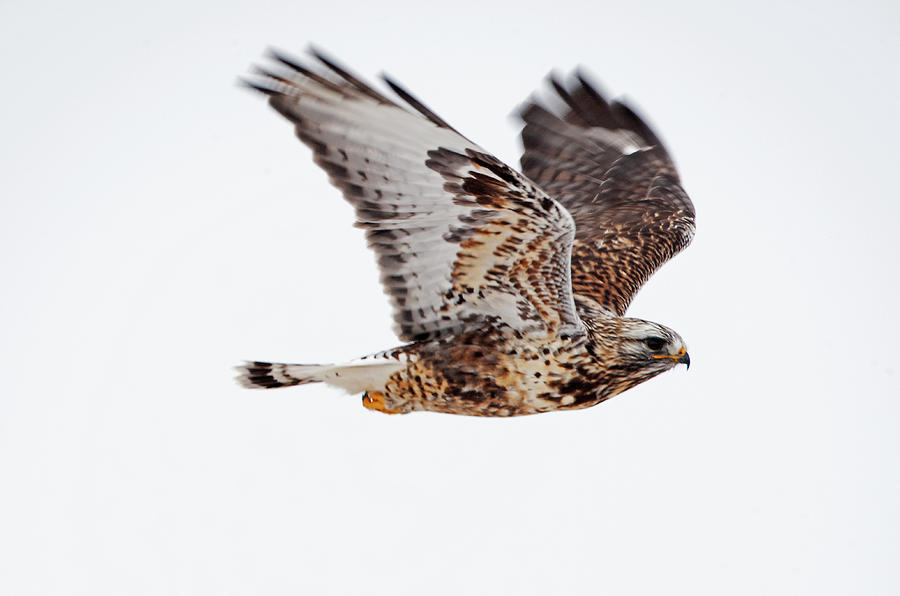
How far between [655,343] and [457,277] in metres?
1.29

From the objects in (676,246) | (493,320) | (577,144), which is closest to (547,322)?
(493,320)

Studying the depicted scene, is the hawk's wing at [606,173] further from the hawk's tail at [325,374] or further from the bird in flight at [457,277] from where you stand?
the hawk's tail at [325,374]

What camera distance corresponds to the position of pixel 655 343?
665 centimetres

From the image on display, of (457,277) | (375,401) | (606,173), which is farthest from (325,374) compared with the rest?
(606,173)

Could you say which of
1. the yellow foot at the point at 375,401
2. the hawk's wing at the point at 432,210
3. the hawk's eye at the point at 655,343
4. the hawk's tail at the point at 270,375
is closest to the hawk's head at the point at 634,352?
the hawk's eye at the point at 655,343

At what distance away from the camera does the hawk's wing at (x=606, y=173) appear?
8.76m

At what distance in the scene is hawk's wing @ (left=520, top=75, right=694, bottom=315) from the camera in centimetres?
Answer: 876

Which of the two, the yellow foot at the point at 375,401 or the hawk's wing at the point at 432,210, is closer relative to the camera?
the hawk's wing at the point at 432,210

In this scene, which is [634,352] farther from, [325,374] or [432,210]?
[325,374]

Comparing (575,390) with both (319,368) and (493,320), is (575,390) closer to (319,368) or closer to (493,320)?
(493,320)

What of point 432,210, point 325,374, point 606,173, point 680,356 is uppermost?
point 606,173


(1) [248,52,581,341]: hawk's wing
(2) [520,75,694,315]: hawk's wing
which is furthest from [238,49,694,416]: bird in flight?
(2) [520,75,694,315]: hawk's wing

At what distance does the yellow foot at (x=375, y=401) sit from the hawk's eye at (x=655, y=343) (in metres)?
1.58

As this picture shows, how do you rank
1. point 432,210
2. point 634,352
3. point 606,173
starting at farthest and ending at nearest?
point 606,173 < point 634,352 < point 432,210
